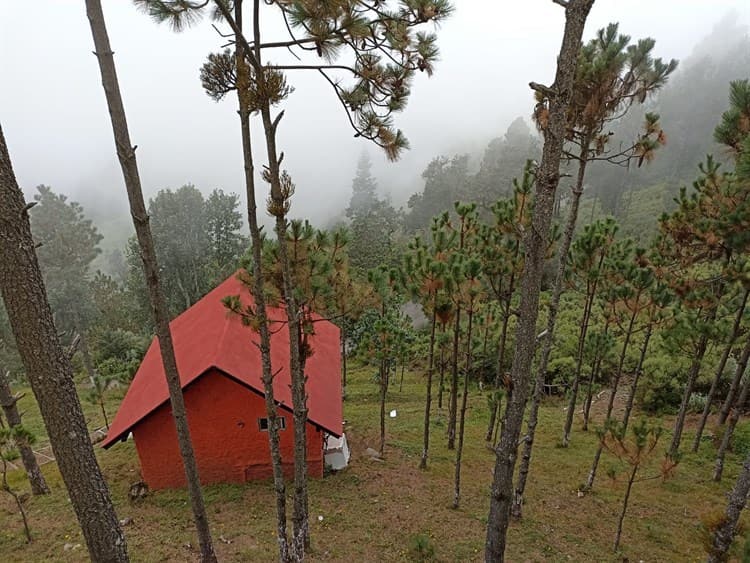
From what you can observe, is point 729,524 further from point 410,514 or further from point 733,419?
point 733,419

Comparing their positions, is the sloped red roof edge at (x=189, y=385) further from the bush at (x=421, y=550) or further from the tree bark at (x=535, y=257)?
the tree bark at (x=535, y=257)

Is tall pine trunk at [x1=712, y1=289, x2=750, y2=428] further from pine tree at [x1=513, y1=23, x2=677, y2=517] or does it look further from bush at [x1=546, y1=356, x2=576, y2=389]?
bush at [x1=546, y1=356, x2=576, y2=389]

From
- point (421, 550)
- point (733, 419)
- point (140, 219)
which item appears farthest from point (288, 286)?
point (733, 419)

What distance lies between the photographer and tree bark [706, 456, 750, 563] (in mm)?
6125

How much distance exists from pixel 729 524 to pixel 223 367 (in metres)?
10.1

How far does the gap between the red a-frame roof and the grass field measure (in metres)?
1.90

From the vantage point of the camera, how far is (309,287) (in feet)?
23.9

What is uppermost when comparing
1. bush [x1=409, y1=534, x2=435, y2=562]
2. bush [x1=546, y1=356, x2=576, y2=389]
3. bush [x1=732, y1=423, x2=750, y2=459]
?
bush [x1=409, y1=534, x2=435, y2=562]

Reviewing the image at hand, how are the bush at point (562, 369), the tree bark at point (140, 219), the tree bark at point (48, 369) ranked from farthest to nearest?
the bush at point (562, 369) < the tree bark at point (140, 219) < the tree bark at point (48, 369)

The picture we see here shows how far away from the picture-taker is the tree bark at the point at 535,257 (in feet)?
13.4

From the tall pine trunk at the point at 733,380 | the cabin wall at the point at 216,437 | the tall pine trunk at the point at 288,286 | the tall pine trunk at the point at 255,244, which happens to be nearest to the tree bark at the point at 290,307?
the tall pine trunk at the point at 288,286

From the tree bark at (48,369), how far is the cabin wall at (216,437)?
7486 millimetres

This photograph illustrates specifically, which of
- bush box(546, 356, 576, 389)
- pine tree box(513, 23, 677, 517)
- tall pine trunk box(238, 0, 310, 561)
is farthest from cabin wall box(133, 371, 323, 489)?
bush box(546, 356, 576, 389)

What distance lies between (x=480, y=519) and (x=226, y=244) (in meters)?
27.4
